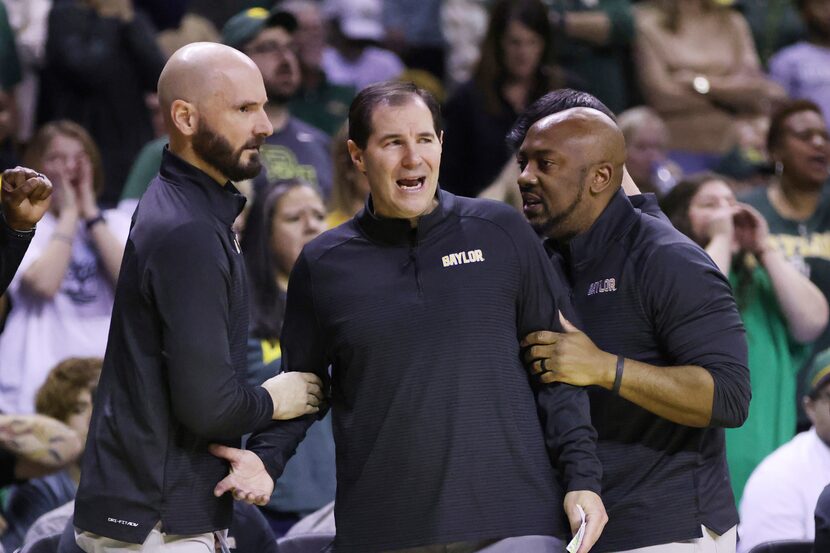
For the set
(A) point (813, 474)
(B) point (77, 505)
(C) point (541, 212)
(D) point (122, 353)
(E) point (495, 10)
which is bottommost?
(A) point (813, 474)

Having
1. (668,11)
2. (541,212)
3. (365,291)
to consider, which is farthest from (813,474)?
(668,11)

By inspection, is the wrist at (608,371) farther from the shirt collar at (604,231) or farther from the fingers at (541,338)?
the shirt collar at (604,231)

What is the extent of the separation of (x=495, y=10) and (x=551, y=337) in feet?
14.3

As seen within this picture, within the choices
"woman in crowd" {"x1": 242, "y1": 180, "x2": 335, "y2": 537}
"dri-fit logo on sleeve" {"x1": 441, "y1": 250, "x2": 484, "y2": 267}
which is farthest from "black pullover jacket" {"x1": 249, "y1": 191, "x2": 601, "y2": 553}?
"woman in crowd" {"x1": 242, "y1": 180, "x2": 335, "y2": 537}

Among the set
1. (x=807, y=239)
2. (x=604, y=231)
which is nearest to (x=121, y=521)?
(x=604, y=231)

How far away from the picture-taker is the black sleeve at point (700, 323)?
11.7 feet

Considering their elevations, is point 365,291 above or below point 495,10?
below

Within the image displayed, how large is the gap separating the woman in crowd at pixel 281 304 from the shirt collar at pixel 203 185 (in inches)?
77.0

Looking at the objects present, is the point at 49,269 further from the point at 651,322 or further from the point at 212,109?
the point at 651,322

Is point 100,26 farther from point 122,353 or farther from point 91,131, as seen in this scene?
point 122,353

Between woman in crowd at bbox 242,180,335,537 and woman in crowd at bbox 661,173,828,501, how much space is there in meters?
1.61

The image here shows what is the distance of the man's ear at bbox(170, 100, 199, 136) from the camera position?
136 inches

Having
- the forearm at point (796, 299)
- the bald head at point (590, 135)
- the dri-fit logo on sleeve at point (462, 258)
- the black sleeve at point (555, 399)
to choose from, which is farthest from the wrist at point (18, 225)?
the forearm at point (796, 299)

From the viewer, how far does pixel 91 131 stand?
731 cm
